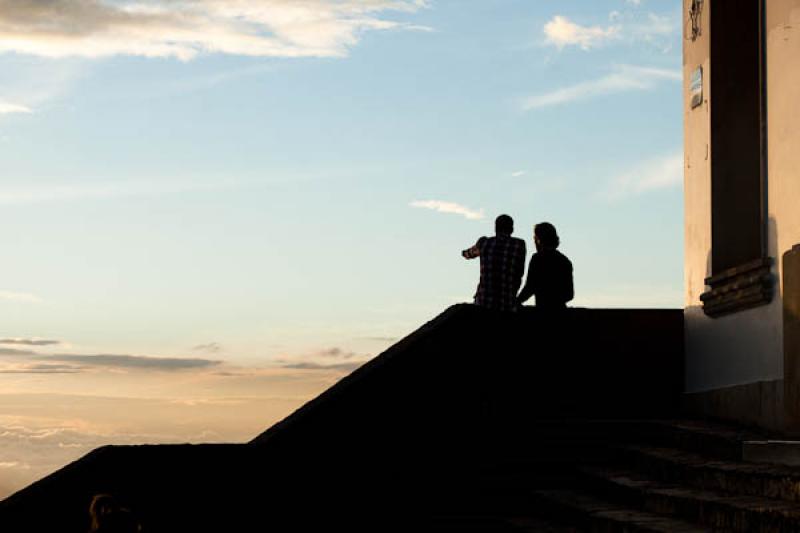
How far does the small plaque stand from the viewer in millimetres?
15102

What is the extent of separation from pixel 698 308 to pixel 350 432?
3.76 meters

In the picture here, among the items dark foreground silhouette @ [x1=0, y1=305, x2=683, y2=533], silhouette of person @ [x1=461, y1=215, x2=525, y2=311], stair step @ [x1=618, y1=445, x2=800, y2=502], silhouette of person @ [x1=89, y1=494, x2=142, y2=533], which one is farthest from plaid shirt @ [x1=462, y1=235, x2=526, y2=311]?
silhouette of person @ [x1=89, y1=494, x2=142, y2=533]

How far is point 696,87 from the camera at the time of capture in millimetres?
15219

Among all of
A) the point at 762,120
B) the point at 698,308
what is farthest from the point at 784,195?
the point at 698,308

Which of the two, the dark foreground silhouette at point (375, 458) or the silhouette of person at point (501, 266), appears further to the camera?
the silhouette of person at point (501, 266)

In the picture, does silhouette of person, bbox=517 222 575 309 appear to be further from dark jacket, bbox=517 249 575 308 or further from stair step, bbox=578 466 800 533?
stair step, bbox=578 466 800 533

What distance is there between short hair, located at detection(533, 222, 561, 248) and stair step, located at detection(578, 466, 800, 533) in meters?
2.74

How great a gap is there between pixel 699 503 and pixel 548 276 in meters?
4.78

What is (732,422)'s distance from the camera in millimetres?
13836

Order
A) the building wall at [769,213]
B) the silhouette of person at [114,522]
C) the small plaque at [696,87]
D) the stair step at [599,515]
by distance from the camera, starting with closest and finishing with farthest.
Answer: the silhouette of person at [114,522]
the stair step at [599,515]
the building wall at [769,213]
the small plaque at [696,87]

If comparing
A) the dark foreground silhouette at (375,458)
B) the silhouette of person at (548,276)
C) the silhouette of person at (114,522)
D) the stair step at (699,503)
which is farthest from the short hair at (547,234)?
the silhouette of person at (114,522)

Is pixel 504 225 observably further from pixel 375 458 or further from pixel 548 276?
pixel 375 458

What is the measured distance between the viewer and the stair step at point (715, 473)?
32.2ft

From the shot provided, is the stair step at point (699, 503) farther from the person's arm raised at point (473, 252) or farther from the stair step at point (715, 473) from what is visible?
the person's arm raised at point (473, 252)
